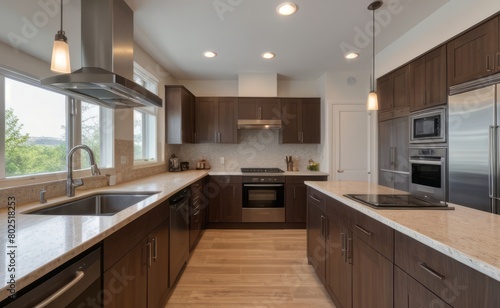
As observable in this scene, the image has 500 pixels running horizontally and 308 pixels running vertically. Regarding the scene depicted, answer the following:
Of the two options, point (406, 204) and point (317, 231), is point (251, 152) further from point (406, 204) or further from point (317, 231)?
point (406, 204)

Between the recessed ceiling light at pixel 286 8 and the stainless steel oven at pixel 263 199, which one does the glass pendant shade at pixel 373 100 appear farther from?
the stainless steel oven at pixel 263 199

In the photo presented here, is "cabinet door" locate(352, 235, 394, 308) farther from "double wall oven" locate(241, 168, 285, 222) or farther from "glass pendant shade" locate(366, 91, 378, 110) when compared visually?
"double wall oven" locate(241, 168, 285, 222)

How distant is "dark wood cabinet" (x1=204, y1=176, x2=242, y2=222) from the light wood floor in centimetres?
45

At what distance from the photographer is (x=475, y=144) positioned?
188 cm

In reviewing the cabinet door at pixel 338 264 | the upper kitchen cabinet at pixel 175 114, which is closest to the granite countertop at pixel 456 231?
the cabinet door at pixel 338 264

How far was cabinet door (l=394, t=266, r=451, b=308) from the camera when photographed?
87 centimetres

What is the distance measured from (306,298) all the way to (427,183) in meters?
1.77

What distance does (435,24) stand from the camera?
2301mm

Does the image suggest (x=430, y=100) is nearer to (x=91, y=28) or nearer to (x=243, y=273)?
(x=243, y=273)

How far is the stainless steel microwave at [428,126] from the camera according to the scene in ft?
7.34

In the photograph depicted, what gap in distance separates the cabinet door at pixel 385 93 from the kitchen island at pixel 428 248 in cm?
214

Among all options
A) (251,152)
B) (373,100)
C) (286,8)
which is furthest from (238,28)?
(251,152)

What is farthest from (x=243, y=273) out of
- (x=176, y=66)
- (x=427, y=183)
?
(x=176, y=66)

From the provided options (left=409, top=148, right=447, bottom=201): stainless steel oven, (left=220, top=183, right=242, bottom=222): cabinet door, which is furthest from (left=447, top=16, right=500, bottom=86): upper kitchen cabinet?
(left=220, top=183, right=242, bottom=222): cabinet door
